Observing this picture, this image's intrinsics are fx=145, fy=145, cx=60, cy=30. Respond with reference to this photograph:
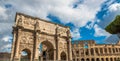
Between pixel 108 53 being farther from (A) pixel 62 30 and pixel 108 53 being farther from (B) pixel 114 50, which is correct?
(A) pixel 62 30

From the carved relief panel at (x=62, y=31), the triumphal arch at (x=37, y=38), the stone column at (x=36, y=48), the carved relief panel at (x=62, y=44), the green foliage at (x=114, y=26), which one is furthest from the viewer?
the carved relief panel at (x=62, y=31)

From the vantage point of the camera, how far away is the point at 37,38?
27422mm

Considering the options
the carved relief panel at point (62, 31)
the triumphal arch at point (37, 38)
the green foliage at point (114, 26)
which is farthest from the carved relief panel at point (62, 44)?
the green foliage at point (114, 26)

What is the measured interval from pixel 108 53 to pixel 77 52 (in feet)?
37.5

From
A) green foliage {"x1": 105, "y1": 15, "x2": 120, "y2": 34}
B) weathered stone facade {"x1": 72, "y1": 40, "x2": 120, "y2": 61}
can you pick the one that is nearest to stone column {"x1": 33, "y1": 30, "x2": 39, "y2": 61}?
green foliage {"x1": 105, "y1": 15, "x2": 120, "y2": 34}

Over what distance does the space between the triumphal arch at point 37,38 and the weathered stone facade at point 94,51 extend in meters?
21.9

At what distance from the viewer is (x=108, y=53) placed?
176 ft

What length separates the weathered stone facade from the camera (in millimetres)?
53406

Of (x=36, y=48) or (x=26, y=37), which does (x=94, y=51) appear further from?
(x=26, y=37)

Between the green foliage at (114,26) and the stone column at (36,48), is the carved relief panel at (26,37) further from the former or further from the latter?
the green foliage at (114,26)

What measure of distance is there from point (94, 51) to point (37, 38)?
3182 cm

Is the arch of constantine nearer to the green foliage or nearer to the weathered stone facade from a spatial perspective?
the green foliage

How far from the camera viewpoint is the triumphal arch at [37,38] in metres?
25.4

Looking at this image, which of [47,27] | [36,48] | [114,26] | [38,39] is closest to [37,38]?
[38,39]
